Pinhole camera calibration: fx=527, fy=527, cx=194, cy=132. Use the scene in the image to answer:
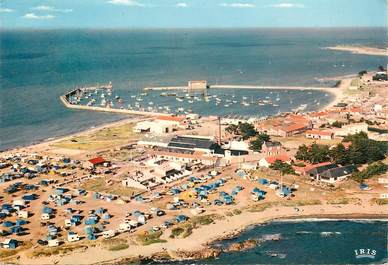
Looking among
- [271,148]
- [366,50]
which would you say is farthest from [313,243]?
[366,50]

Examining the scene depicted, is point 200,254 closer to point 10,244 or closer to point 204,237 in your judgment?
point 204,237

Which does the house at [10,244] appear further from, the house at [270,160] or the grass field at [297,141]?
the grass field at [297,141]

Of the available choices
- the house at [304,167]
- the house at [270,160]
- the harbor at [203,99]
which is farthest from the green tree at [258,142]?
the harbor at [203,99]

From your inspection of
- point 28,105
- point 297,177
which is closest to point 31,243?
point 297,177

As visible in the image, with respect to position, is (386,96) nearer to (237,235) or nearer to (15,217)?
(237,235)

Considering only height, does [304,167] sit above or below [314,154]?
below

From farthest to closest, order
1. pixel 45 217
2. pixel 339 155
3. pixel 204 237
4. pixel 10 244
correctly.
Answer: pixel 339 155 → pixel 45 217 → pixel 204 237 → pixel 10 244

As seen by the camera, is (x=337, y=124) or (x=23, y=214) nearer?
(x=23, y=214)

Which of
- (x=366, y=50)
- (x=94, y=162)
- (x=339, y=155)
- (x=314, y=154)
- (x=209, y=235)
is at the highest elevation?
(x=366, y=50)
